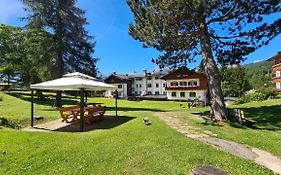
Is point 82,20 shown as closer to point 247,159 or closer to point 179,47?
point 179,47

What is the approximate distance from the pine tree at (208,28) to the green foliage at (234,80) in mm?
32309

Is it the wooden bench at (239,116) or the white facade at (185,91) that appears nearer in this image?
the wooden bench at (239,116)

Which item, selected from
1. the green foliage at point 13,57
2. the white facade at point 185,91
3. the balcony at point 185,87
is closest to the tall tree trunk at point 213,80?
the green foliage at point 13,57

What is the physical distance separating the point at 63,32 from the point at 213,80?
19.9 m

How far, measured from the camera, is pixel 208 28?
15344mm

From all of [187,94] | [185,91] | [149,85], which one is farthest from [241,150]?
[149,85]

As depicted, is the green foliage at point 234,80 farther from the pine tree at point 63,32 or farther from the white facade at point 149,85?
the pine tree at point 63,32

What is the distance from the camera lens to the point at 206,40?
1434cm

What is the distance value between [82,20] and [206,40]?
61.9 ft

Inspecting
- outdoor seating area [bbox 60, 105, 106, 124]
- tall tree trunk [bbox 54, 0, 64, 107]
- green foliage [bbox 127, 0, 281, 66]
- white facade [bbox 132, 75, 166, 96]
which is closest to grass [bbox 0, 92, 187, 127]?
tall tree trunk [bbox 54, 0, 64, 107]

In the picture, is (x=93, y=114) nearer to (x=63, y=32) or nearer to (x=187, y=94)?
(x=63, y=32)

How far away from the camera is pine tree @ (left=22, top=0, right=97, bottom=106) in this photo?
2678 cm

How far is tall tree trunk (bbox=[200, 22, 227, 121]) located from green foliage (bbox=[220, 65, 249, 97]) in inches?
1337

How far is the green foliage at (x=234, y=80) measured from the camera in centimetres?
4748
